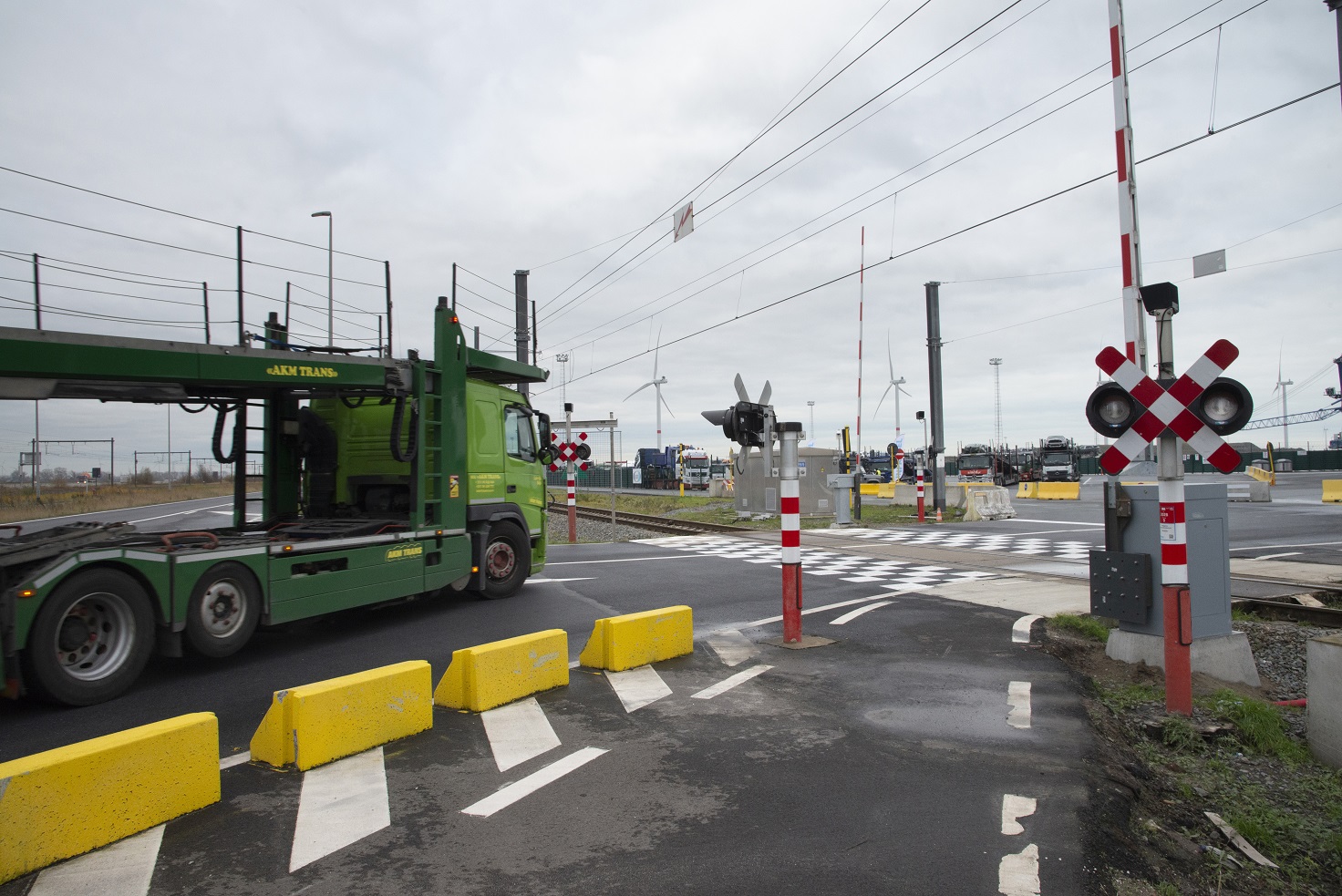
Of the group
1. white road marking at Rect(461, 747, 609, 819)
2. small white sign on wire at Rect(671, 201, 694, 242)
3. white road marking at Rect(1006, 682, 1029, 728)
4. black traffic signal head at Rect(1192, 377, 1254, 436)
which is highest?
small white sign on wire at Rect(671, 201, 694, 242)

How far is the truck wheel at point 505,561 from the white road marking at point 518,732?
489 cm

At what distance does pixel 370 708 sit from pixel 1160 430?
17.6 feet

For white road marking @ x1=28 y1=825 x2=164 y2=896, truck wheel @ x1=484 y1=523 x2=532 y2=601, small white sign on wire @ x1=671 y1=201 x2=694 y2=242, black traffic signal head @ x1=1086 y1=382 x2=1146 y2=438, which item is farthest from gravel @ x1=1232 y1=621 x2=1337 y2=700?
small white sign on wire @ x1=671 y1=201 x2=694 y2=242

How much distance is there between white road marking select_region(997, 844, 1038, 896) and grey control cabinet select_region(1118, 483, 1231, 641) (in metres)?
4.06

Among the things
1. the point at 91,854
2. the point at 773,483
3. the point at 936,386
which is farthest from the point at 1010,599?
the point at 773,483

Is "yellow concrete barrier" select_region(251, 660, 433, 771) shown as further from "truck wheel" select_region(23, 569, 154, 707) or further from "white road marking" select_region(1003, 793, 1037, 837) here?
"white road marking" select_region(1003, 793, 1037, 837)

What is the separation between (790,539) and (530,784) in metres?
3.96

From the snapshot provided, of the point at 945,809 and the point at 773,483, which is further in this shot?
the point at 773,483

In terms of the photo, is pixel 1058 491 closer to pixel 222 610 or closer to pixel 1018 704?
pixel 1018 704

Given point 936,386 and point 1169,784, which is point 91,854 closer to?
point 1169,784

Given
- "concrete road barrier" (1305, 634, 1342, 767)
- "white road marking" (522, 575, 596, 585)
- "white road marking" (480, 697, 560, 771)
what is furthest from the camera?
"white road marking" (522, 575, 596, 585)

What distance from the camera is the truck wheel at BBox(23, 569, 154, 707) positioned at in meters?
5.82

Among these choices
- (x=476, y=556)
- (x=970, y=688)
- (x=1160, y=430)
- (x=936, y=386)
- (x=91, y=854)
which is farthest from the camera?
(x=936, y=386)

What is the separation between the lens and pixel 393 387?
912 cm
